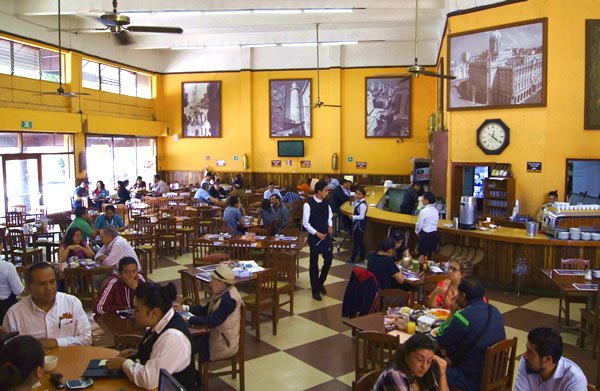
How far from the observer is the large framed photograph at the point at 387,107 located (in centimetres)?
1956

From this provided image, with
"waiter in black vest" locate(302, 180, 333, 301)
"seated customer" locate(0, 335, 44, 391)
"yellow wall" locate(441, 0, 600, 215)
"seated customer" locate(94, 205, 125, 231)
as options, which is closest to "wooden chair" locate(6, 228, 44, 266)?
"seated customer" locate(94, 205, 125, 231)

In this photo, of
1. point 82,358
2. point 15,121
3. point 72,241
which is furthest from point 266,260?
point 15,121

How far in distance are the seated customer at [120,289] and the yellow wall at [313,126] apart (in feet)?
50.8

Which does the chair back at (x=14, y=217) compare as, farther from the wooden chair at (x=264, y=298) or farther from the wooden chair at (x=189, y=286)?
the wooden chair at (x=264, y=298)

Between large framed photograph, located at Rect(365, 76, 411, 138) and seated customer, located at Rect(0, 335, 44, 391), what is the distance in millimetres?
18045

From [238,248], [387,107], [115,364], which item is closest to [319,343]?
[238,248]

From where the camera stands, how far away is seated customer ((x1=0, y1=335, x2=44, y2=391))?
2605mm

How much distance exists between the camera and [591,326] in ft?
21.7

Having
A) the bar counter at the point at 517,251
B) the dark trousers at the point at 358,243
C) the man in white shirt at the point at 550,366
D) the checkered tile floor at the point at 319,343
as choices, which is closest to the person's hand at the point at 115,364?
the checkered tile floor at the point at 319,343

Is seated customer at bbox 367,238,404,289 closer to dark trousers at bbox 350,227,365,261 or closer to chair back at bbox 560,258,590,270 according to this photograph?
chair back at bbox 560,258,590,270

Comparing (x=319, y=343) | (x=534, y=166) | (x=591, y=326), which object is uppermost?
(x=534, y=166)

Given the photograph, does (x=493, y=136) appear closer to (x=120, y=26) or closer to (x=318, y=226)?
(x=318, y=226)

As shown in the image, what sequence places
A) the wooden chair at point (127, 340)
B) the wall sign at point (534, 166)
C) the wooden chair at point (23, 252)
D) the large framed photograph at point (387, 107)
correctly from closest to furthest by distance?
the wooden chair at point (127, 340)
the wooden chair at point (23, 252)
the wall sign at point (534, 166)
the large framed photograph at point (387, 107)

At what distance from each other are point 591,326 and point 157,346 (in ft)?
18.8
